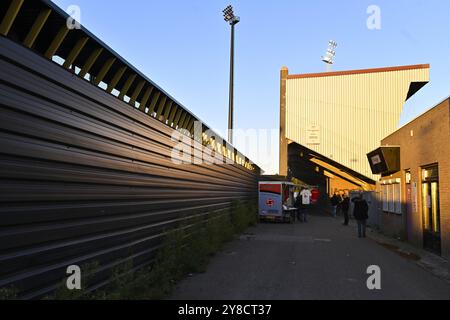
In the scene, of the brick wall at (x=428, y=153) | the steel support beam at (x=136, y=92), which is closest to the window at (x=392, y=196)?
the brick wall at (x=428, y=153)

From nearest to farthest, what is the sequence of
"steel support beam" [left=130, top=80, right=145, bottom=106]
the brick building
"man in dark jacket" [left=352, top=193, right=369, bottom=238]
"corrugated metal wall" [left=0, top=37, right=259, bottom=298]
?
"corrugated metal wall" [left=0, top=37, right=259, bottom=298] → "steel support beam" [left=130, top=80, right=145, bottom=106] → the brick building → "man in dark jacket" [left=352, top=193, right=369, bottom=238]

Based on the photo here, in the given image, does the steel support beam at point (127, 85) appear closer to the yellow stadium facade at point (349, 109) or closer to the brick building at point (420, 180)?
the brick building at point (420, 180)

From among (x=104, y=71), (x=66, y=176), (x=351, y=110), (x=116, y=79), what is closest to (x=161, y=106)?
(x=116, y=79)

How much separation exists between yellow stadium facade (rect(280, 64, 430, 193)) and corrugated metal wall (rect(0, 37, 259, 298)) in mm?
28243

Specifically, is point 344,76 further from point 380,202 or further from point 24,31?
point 24,31

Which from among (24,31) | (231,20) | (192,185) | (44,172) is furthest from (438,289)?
(231,20)

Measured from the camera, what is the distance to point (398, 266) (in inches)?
390

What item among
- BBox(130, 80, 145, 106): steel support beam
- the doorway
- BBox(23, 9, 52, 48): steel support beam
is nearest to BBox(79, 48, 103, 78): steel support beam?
BBox(23, 9, 52, 48): steel support beam

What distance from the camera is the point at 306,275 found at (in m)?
8.48

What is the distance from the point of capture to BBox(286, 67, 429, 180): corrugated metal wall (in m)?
33.3

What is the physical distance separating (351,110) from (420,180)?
72.1ft

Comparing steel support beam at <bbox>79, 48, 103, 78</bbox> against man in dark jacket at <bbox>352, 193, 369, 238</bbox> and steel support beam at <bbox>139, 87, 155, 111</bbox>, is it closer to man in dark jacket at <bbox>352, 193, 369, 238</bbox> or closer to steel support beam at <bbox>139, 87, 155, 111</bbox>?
steel support beam at <bbox>139, 87, 155, 111</bbox>

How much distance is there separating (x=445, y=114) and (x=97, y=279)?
9650 millimetres

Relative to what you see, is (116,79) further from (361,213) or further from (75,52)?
(361,213)
